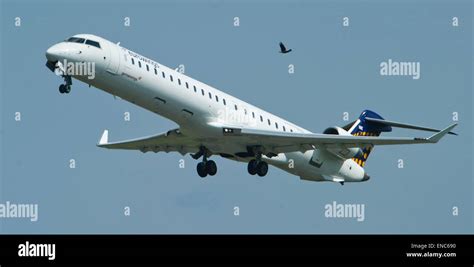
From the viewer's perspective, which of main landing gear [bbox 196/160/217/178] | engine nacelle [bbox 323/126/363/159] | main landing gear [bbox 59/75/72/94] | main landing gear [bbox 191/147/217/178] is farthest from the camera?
engine nacelle [bbox 323/126/363/159]

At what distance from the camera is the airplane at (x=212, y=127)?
31.8 meters

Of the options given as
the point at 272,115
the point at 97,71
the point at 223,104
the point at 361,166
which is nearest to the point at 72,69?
the point at 97,71

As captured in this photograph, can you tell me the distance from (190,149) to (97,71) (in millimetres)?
6230

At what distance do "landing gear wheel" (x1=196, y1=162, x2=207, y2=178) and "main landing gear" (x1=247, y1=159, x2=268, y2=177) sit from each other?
157cm

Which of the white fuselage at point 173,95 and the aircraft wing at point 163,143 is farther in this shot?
the aircraft wing at point 163,143

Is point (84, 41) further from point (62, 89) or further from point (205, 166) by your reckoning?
point (205, 166)

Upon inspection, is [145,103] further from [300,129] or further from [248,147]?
[300,129]

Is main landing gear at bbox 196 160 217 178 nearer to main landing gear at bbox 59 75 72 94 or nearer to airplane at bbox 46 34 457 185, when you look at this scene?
airplane at bbox 46 34 457 185

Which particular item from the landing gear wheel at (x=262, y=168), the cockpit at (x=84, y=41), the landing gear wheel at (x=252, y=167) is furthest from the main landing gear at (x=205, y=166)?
the cockpit at (x=84, y=41)

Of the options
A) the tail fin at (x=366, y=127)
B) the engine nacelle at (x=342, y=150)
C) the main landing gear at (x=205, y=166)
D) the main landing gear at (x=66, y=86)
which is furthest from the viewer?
the tail fin at (x=366, y=127)

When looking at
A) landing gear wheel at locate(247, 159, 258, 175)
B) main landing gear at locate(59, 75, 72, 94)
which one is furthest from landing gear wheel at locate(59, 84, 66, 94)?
landing gear wheel at locate(247, 159, 258, 175)

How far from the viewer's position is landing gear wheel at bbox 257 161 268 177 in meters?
35.9

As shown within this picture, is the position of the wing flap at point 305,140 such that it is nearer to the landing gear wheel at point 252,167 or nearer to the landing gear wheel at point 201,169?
the landing gear wheel at point 252,167

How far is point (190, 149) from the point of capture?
3691 centimetres
